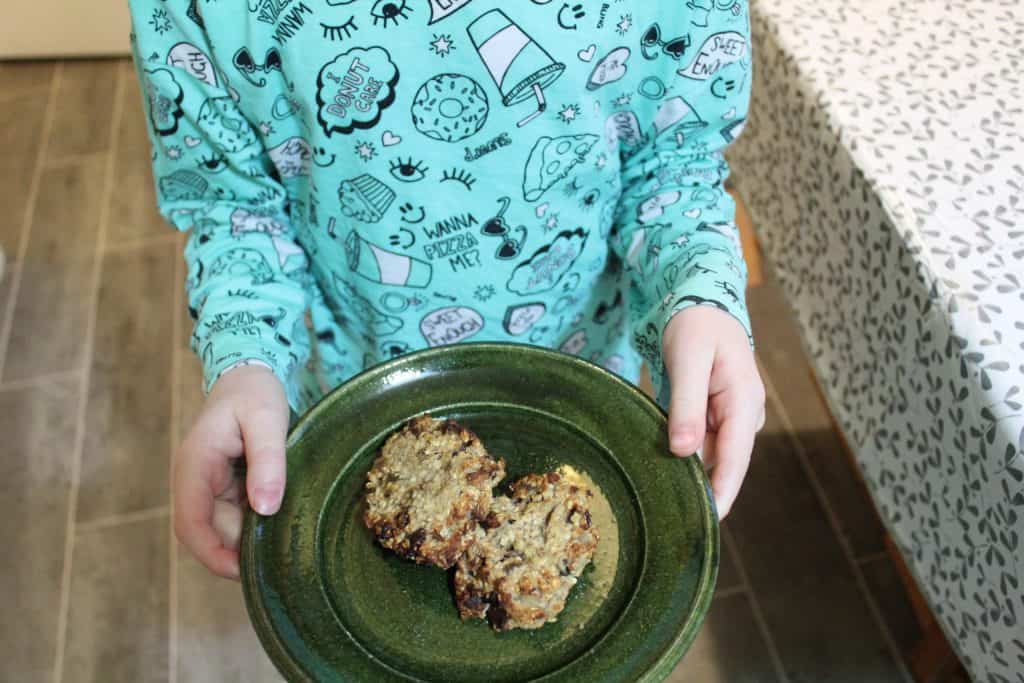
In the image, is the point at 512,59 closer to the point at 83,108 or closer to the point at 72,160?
the point at 72,160

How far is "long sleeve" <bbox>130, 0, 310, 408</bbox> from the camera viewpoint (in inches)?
22.4

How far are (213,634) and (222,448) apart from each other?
3.11ft

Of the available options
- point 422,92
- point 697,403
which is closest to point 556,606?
point 697,403

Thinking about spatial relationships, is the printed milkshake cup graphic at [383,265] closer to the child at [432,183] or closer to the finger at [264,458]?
the child at [432,183]

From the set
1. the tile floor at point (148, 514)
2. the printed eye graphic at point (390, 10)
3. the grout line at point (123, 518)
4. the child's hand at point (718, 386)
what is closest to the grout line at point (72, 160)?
the tile floor at point (148, 514)

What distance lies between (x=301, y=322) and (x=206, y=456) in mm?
173

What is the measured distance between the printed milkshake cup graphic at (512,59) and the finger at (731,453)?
0.28 m

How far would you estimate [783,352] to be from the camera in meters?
1.66

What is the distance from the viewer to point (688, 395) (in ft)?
1.86

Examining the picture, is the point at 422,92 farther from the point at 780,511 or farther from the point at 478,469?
the point at 780,511

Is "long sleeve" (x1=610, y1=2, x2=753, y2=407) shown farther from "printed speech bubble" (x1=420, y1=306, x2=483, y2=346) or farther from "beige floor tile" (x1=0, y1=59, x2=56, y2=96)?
"beige floor tile" (x1=0, y1=59, x2=56, y2=96)

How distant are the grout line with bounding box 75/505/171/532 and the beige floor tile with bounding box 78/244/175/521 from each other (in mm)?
10

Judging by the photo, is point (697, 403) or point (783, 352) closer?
point (697, 403)

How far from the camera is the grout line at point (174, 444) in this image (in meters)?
1.38
